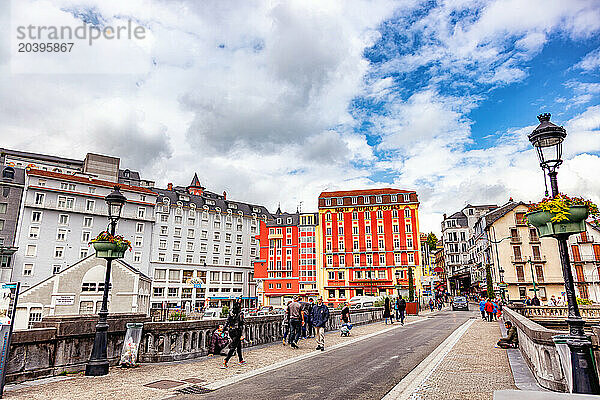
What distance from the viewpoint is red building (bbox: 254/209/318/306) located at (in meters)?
67.8

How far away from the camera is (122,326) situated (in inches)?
416

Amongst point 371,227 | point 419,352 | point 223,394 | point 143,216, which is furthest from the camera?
point 371,227

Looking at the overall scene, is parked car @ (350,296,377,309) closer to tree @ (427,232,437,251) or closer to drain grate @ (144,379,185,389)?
drain grate @ (144,379,185,389)

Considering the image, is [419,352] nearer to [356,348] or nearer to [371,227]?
[356,348]

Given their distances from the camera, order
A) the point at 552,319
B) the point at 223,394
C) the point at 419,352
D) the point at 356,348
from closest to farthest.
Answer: the point at 223,394 → the point at 419,352 → the point at 356,348 → the point at 552,319

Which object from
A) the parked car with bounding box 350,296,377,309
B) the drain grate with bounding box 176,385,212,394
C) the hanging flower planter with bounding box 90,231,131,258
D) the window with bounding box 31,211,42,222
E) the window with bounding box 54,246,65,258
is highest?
the window with bounding box 31,211,42,222

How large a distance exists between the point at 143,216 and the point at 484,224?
189ft

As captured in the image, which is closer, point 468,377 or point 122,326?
point 468,377

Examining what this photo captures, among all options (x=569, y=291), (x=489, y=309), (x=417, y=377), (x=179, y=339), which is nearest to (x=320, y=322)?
(x=179, y=339)

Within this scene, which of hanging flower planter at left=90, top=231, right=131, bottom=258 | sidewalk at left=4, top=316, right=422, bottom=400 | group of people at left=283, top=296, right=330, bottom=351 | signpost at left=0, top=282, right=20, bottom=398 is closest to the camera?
signpost at left=0, top=282, right=20, bottom=398

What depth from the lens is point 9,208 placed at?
51.4 metres

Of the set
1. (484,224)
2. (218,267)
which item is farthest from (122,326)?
(484,224)

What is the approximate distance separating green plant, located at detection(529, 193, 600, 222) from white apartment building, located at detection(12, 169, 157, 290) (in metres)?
59.2

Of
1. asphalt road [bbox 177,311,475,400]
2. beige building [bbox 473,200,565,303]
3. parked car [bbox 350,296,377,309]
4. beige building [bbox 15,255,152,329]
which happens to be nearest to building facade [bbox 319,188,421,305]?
beige building [bbox 473,200,565,303]
